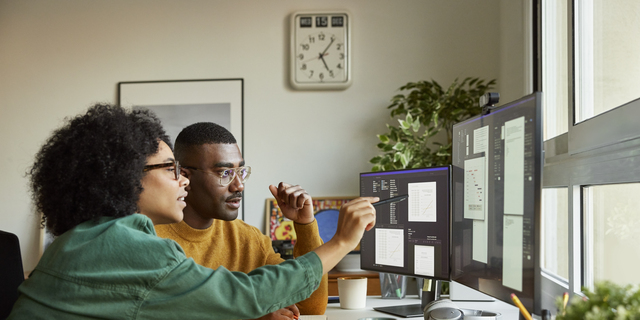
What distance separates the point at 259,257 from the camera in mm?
1685

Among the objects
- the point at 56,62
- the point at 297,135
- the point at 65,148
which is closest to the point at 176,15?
the point at 56,62

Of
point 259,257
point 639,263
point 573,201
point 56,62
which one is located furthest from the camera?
point 56,62

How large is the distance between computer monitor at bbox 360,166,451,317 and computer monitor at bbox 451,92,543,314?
0.06 meters

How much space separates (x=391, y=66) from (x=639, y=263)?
2.23 m

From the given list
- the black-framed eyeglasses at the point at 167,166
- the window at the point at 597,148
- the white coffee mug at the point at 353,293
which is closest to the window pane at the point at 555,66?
the window at the point at 597,148

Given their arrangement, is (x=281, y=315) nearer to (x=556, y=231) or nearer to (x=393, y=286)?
(x=393, y=286)

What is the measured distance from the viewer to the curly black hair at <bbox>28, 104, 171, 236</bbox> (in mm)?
937

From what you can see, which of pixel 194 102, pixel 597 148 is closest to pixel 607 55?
pixel 597 148

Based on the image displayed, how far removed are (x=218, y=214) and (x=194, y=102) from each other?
190cm

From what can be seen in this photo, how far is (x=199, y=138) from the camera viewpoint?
64.4 inches

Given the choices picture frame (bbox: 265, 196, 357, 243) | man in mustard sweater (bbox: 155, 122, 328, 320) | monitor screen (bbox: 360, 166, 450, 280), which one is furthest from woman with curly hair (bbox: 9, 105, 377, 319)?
picture frame (bbox: 265, 196, 357, 243)

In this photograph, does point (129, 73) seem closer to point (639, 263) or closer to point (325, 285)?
point (325, 285)

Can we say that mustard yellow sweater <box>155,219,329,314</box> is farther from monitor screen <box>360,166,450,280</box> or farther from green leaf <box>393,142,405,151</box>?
green leaf <box>393,142,405,151</box>

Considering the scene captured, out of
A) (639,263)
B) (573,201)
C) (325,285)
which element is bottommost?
(325,285)
